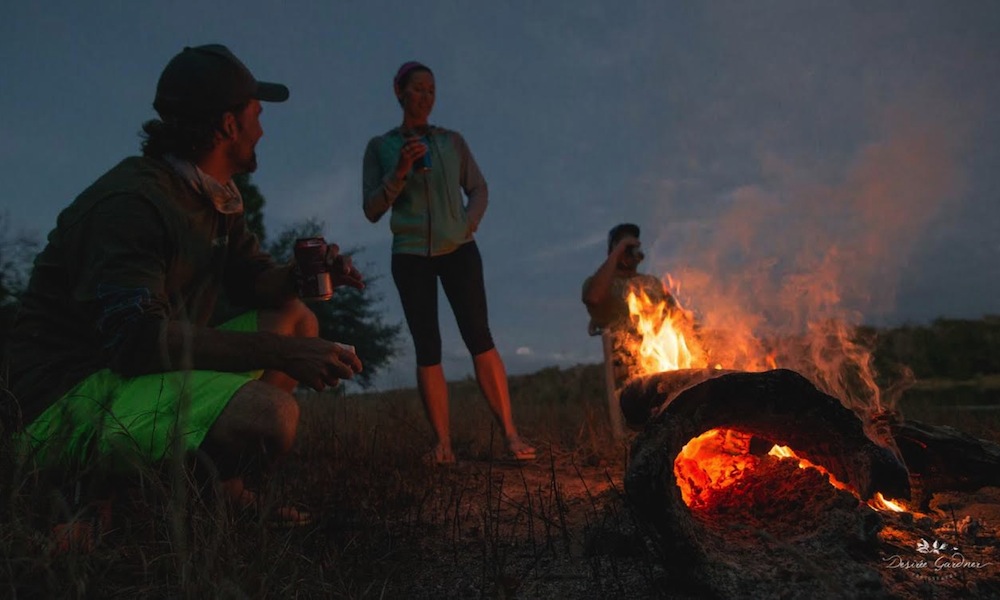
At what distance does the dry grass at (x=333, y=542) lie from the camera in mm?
1558

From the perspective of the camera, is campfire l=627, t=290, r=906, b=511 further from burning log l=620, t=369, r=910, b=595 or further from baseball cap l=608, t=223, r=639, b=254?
baseball cap l=608, t=223, r=639, b=254

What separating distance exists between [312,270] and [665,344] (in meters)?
1.83

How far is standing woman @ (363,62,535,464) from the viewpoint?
4.19 meters

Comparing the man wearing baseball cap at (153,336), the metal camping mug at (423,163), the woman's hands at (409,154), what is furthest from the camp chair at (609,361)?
the man wearing baseball cap at (153,336)

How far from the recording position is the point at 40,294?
8.08 feet

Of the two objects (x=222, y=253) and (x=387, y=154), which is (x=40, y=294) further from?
(x=387, y=154)

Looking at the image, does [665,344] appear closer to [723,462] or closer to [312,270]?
[723,462]

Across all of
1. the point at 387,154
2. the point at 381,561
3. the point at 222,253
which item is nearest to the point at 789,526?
the point at 381,561

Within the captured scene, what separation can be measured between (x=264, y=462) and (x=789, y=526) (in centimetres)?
189

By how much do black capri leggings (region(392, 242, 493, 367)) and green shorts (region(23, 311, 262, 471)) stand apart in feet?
5.91

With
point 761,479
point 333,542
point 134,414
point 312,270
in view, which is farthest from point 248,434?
point 761,479

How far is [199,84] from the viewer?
287 cm

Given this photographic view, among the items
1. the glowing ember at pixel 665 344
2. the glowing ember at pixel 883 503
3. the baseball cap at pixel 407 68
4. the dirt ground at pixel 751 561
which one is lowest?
the dirt ground at pixel 751 561

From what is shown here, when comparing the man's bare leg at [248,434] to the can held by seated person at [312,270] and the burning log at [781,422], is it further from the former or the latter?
the burning log at [781,422]
